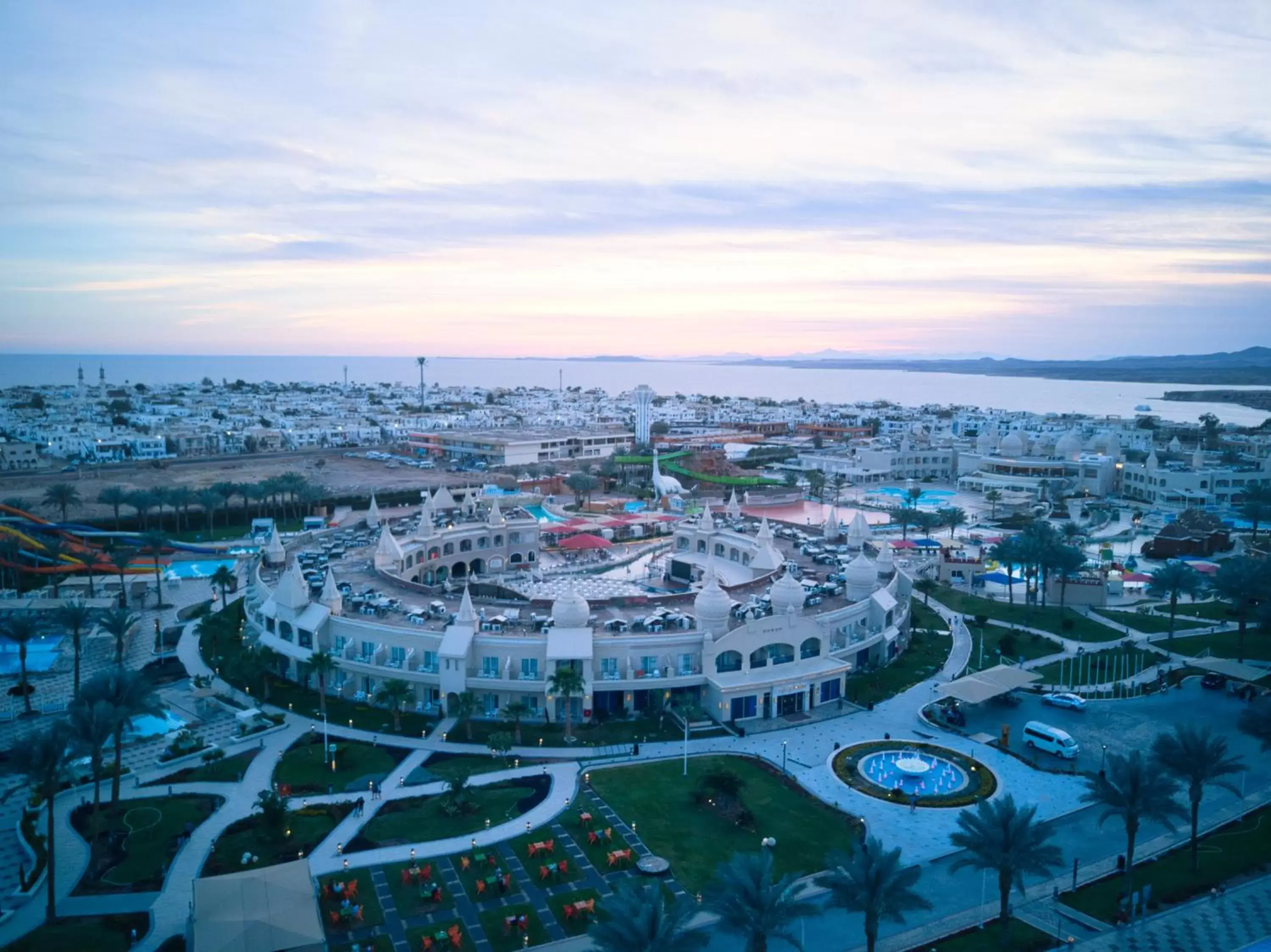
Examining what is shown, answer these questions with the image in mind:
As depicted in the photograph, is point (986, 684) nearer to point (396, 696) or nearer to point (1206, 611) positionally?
point (1206, 611)

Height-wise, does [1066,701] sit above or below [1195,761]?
below

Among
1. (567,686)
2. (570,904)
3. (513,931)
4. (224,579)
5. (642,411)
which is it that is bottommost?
(513,931)

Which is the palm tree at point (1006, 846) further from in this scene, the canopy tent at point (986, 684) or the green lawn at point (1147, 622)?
the green lawn at point (1147, 622)

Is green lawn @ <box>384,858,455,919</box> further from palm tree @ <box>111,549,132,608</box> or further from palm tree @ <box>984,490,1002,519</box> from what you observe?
palm tree @ <box>984,490,1002,519</box>

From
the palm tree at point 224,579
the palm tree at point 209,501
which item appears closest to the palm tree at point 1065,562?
the palm tree at point 224,579

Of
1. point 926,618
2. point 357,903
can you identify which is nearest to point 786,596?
point 926,618

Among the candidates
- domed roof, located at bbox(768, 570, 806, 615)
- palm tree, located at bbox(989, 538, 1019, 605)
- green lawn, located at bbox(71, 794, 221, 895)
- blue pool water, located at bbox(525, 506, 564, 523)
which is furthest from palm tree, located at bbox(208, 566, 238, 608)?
palm tree, located at bbox(989, 538, 1019, 605)

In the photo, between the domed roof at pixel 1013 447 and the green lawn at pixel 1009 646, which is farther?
the domed roof at pixel 1013 447
